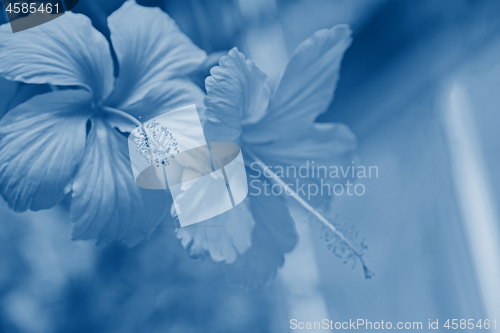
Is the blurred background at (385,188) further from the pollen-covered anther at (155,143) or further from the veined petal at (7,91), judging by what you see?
the veined petal at (7,91)

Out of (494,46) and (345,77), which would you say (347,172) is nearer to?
(345,77)

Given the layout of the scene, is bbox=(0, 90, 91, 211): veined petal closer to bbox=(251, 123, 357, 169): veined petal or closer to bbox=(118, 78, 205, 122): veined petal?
bbox=(118, 78, 205, 122): veined petal

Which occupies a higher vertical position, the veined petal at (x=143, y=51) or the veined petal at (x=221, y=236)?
the veined petal at (x=143, y=51)

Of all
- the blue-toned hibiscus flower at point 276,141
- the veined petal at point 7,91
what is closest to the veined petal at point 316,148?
the blue-toned hibiscus flower at point 276,141

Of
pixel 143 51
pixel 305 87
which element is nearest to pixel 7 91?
pixel 143 51

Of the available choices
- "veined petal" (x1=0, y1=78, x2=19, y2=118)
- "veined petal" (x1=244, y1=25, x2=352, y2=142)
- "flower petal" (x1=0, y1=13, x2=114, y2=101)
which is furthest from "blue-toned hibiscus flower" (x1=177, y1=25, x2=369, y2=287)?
"veined petal" (x1=0, y1=78, x2=19, y2=118)

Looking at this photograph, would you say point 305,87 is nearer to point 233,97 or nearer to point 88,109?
point 233,97

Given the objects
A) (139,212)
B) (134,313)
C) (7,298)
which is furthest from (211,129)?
(7,298)

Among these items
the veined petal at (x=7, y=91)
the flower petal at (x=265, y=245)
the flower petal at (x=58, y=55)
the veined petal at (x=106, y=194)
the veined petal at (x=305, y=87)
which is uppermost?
the flower petal at (x=58, y=55)
